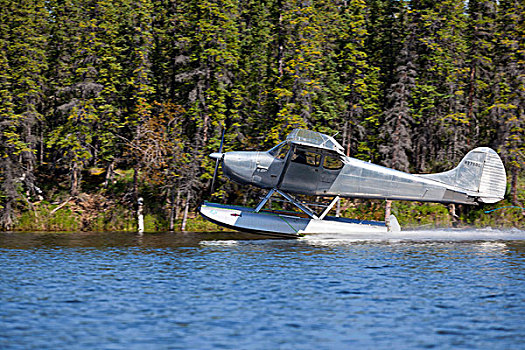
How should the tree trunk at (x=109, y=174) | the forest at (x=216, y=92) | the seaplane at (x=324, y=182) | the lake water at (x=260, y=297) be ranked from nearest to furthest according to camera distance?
the lake water at (x=260, y=297) < the seaplane at (x=324, y=182) < the forest at (x=216, y=92) < the tree trunk at (x=109, y=174)

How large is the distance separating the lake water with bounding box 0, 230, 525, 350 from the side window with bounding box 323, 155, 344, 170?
135 inches

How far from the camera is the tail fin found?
2398 centimetres

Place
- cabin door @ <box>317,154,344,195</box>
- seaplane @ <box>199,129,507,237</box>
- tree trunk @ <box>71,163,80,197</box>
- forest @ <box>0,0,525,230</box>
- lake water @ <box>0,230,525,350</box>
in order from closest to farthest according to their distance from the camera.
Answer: lake water @ <box>0,230,525,350</box>, seaplane @ <box>199,129,507,237</box>, cabin door @ <box>317,154,344,195</box>, forest @ <box>0,0,525,230</box>, tree trunk @ <box>71,163,80,197</box>

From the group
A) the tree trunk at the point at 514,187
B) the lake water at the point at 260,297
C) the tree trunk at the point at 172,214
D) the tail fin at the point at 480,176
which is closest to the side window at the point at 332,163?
the lake water at the point at 260,297

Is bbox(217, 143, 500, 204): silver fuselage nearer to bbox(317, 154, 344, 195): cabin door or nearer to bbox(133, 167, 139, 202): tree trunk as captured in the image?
bbox(317, 154, 344, 195): cabin door

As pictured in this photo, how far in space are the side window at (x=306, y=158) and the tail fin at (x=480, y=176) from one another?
5.05 m

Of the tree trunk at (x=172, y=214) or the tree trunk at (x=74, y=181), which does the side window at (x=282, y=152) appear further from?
the tree trunk at (x=74, y=181)

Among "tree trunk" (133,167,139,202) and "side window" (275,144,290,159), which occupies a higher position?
"side window" (275,144,290,159)

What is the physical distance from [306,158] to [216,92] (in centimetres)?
1232

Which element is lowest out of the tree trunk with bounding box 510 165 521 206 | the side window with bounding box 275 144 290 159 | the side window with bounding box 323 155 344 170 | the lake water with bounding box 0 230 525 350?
the lake water with bounding box 0 230 525 350

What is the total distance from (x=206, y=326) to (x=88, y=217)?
2291 centimetres

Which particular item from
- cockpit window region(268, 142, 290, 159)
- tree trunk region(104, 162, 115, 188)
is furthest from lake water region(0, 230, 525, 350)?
tree trunk region(104, 162, 115, 188)

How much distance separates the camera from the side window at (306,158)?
22750 mm

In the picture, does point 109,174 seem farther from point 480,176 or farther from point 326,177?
point 480,176
